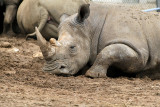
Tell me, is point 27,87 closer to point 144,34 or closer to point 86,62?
point 86,62

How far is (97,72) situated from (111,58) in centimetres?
29

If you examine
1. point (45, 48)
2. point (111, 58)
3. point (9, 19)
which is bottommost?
point (9, 19)

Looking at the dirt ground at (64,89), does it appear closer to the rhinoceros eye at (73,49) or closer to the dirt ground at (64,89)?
the dirt ground at (64,89)

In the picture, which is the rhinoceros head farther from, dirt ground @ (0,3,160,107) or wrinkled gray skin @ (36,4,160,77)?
dirt ground @ (0,3,160,107)

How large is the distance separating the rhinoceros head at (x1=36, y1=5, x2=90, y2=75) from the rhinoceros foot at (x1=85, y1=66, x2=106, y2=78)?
0.63 feet

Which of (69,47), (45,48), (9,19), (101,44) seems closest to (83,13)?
(101,44)

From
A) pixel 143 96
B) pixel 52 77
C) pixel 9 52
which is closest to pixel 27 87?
pixel 52 77

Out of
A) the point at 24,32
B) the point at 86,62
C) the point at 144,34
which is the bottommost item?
the point at 24,32

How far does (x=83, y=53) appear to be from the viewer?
20.9 ft

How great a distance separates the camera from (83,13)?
21.6ft

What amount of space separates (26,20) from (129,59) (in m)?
4.67

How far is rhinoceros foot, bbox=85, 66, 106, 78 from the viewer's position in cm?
Result: 619

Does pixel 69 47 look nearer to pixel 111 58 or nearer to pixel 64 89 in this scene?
pixel 111 58

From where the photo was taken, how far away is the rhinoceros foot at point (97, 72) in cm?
619
